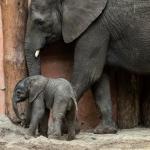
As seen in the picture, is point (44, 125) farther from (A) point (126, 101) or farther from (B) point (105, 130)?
(A) point (126, 101)

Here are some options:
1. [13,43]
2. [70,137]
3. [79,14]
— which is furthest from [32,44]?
[70,137]

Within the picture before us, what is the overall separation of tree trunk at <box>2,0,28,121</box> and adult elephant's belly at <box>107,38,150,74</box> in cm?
68

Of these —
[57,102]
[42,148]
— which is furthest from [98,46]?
[42,148]

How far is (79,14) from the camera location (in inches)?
215

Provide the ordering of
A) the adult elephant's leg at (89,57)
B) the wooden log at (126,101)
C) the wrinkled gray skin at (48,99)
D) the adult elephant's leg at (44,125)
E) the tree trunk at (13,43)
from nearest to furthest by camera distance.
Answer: the wrinkled gray skin at (48,99)
the adult elephant's leg at (44,125)
the adult elephant's leg at (89,57)
the tree trunk at (13,43)
the wooden log at (126,101)

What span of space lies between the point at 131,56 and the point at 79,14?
0.50m

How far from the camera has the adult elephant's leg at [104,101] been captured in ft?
18.3

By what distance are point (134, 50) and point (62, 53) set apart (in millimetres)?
613

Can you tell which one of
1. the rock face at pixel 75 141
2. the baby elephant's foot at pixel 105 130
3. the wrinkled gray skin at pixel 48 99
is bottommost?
the baby elephant's foot at pixel 105 130

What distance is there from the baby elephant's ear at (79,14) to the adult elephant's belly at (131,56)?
29cm

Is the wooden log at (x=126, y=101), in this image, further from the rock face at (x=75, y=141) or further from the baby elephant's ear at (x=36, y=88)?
the baby elephant's ear at (x=36, y=88)

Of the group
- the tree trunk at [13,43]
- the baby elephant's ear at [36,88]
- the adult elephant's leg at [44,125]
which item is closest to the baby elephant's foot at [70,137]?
the adult elephant's leg at [44,125]

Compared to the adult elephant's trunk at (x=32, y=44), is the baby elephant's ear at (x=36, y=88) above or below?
below

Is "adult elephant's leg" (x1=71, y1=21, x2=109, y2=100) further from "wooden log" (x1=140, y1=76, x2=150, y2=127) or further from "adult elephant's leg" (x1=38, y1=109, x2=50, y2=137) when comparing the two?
"wooden log" (x1=140, y1=76, x2=150, y2=127)
